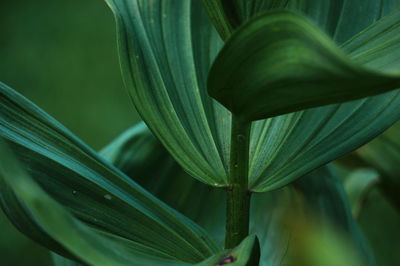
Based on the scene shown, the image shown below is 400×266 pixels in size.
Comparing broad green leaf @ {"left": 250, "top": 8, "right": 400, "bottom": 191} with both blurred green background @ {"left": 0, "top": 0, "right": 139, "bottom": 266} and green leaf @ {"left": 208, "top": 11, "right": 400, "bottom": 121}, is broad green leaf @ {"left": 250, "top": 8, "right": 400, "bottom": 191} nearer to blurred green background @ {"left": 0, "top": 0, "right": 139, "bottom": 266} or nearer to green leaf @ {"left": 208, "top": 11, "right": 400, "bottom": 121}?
green leaf @ {"left": 208, "top": 11, "right": 400, "bottom": 121}

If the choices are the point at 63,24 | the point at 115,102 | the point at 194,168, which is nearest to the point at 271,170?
the point at 194,168

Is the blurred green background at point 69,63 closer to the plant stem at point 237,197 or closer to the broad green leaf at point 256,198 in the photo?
the broad green leaf at point 256,198

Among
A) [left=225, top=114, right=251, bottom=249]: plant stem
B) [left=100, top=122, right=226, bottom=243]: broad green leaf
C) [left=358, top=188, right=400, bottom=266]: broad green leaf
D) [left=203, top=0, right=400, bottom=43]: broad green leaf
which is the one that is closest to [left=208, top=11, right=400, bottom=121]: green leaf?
[left=225, top=114, right=251, bottom=249]: plant stem

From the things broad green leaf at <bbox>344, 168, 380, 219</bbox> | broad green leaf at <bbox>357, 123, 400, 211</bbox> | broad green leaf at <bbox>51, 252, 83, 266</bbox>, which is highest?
broad green leaf at <bbox>51, 252, 83, 266</bbox>

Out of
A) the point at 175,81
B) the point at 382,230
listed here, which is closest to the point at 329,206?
the point at 175,81

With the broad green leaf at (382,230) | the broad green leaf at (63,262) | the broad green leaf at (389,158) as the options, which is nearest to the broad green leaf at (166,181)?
the broad green leaf at (63,262)

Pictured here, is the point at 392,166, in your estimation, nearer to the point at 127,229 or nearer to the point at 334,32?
the point at 334,32
